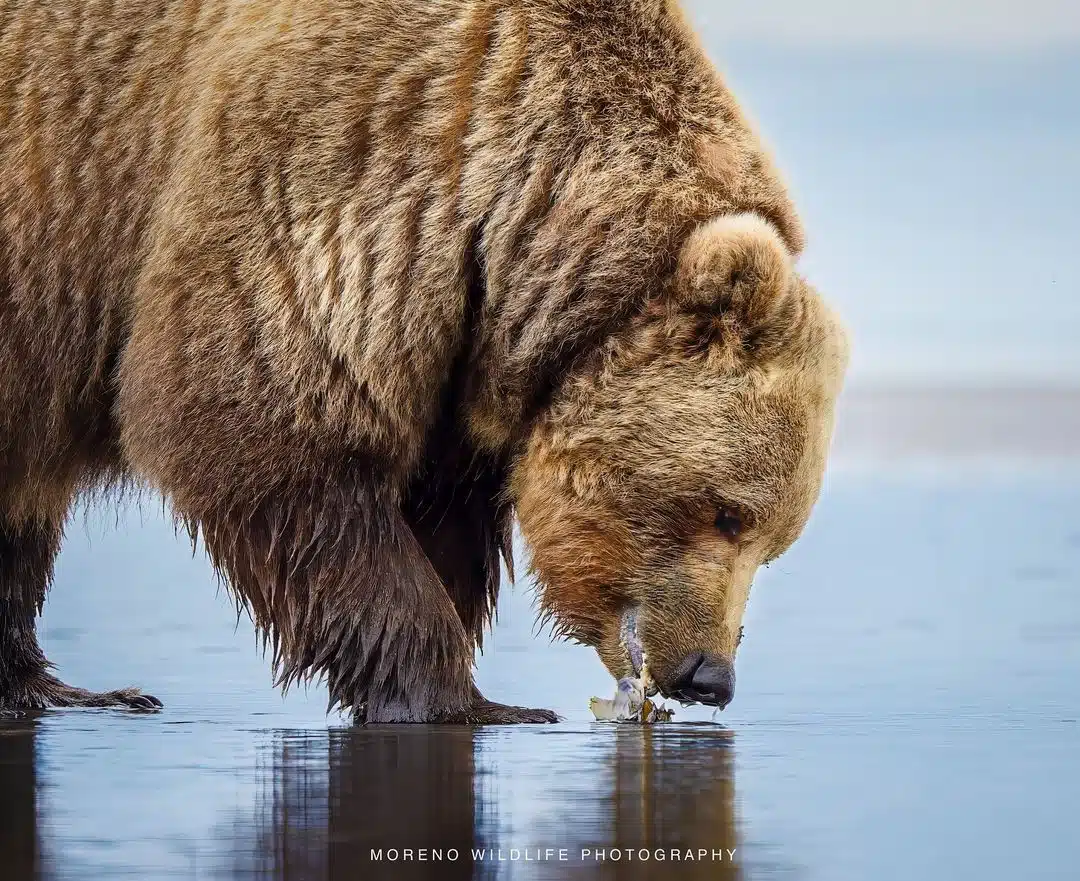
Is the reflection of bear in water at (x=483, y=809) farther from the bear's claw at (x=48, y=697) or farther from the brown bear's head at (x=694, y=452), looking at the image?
the bear's claw at (x=48, y=697)

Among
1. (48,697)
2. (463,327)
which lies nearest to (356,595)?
(463,327)

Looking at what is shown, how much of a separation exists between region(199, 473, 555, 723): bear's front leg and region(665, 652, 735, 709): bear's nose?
542mm

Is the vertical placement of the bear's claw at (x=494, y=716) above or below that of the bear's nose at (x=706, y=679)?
below

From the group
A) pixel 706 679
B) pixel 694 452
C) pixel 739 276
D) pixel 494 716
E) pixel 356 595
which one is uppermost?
pixel 739 276

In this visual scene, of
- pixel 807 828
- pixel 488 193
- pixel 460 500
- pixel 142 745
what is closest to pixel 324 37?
pixel 488 193

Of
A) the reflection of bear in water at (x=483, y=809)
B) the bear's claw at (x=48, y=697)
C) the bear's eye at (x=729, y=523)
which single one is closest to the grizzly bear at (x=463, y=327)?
the bear's eye at (x=729, y=523)

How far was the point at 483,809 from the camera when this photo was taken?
4.54m

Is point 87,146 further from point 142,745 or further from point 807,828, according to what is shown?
point 807,828

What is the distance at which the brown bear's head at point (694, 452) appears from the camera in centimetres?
620

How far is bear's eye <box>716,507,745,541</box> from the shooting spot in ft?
20.8

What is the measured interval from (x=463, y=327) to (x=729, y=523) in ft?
3.85

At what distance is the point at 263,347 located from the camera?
6.25 metres

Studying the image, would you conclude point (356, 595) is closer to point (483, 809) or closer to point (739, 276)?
point (739, 276)

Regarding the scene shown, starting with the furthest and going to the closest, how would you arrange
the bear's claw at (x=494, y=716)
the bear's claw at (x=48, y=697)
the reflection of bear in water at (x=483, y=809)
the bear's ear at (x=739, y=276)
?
1. the bear's claw at (x=48, y=697)
2. the bear's claw at (x=494, y=716)
3. the bear's ear at (x=739, y=276)
4. the reflection of bear in water at (x=483, y=809)
